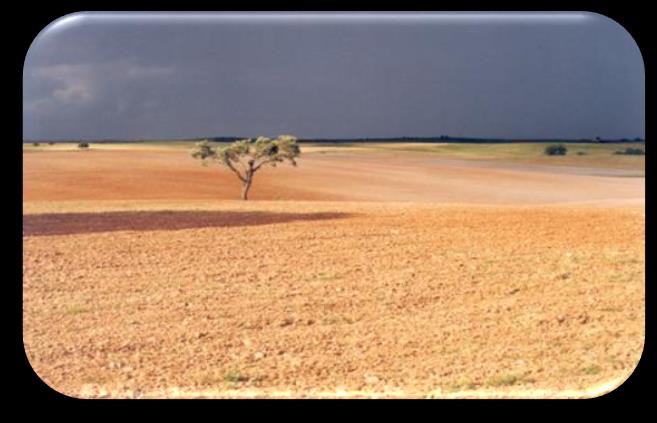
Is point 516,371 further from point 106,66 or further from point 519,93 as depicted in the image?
point 106,66

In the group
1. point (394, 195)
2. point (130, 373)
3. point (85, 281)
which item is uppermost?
point (394, 195)

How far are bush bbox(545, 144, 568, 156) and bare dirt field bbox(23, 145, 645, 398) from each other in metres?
0.13

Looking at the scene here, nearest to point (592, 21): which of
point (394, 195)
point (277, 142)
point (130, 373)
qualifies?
point (394, 195)

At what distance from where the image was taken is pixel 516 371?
7.27 meters

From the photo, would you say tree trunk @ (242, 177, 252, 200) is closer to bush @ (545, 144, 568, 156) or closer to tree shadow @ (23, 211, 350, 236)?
tree shadow @ (23, 211, 350, 236)

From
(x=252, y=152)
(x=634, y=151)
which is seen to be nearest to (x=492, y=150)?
(x=634, y=151)

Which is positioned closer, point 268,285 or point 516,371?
point 516,371

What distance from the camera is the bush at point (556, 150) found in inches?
305

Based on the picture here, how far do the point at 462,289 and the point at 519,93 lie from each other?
5.11ft

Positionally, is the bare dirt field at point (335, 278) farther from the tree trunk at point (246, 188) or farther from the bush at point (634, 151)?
the bush at point (634, 151)

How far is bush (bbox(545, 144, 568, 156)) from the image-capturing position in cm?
776

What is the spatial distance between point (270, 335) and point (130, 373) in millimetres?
1031

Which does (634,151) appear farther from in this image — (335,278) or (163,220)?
(163,220)

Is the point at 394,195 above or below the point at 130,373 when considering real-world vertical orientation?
above
